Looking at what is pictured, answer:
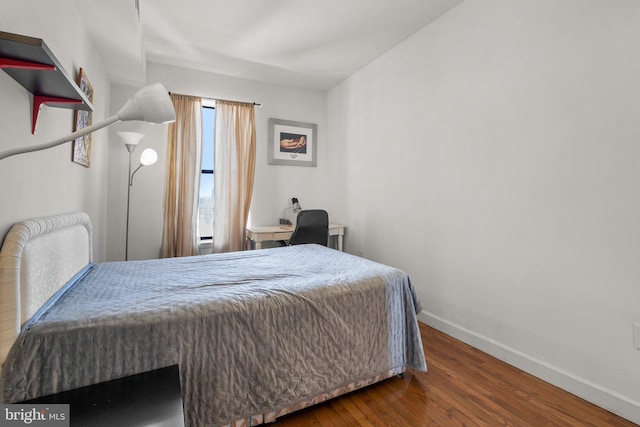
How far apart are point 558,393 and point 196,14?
3.84 m

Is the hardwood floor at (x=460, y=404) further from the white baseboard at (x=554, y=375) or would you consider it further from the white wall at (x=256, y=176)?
the white wall at (x=256, y=176)

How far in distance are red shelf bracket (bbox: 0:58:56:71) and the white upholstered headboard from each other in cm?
59

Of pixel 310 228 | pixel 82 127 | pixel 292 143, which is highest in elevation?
pixel 292 143

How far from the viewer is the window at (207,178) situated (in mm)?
3633

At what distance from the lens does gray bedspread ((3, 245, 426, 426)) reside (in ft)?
3.59

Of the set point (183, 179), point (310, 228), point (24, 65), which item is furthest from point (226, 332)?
point (183, 179)

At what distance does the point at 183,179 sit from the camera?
3.41m

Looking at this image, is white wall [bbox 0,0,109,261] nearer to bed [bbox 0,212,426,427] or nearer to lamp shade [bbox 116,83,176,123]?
bed [bbox 0,212,426,427]

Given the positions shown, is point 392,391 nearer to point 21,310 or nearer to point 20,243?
point 21,310

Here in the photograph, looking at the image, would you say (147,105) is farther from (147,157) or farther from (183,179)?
(183,179)

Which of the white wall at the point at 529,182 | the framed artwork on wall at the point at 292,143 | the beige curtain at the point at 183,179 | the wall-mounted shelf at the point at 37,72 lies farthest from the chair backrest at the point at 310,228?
the wall-mounted shelf at the point at 37,72

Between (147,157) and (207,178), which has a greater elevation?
(147,157)

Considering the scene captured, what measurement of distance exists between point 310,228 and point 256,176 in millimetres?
1155

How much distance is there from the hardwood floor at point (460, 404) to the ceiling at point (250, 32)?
112 inches
